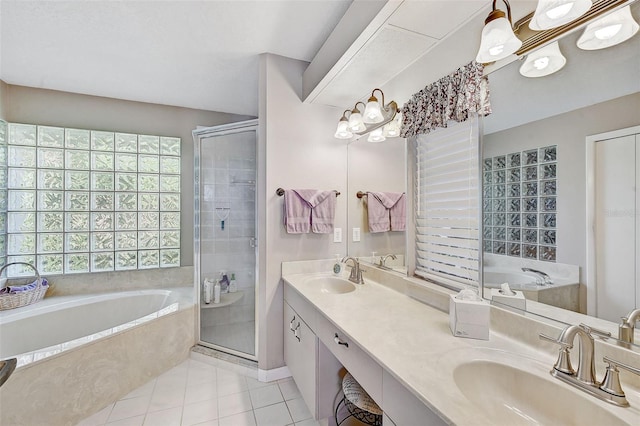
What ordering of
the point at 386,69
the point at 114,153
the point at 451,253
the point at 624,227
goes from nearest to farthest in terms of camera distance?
the point at 624,227 < the point at 451,253 < the point at 386,69 < the point at 114,153

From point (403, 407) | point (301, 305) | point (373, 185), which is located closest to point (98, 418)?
point (301, 305)

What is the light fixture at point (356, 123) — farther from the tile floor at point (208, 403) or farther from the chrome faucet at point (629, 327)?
the tile floor at point (208, 403)

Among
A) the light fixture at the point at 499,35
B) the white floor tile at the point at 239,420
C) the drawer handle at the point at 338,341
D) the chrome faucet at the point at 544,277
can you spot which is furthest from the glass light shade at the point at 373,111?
the white floor tile at the point at 239,420

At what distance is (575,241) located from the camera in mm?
918

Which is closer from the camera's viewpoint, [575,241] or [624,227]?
[624,227]

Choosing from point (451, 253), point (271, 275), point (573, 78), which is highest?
point (573, 78)

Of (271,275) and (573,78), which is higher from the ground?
(573,78)

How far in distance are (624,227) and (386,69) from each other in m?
1.42

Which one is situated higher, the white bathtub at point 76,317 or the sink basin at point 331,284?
the sink basin at point 331,284

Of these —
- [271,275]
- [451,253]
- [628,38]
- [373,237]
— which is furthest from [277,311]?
[628,38]

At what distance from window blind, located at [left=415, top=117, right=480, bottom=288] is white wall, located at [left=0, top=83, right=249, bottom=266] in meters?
2.55

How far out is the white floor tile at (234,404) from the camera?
5.80 ft

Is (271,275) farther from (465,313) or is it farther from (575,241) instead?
(575,241)

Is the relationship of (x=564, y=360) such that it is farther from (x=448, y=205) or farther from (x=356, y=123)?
(x=356, y=123)
